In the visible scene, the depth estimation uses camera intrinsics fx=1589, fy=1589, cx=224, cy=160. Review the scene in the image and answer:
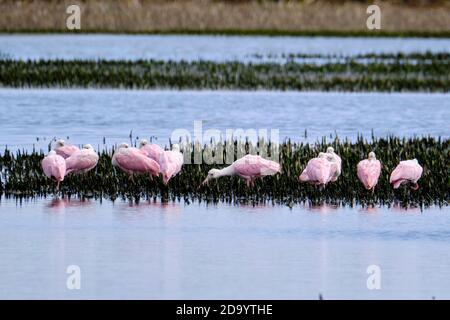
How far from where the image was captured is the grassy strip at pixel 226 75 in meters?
35.3

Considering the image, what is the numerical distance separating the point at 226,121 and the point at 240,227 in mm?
13395

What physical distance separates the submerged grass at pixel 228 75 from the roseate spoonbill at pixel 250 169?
708 inches

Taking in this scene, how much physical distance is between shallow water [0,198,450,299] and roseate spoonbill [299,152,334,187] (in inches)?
13.6

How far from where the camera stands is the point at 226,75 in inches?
1459

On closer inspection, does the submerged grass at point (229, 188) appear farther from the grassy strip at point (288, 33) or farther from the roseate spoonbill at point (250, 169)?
the grassy strip at point (288, 33)

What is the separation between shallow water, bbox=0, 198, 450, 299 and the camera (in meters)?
12.2

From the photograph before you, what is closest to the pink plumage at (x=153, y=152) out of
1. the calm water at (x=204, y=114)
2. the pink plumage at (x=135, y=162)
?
the pink plumage at (x=135, y=162)

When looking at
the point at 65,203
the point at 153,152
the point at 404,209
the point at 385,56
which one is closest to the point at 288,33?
the point at 385,56

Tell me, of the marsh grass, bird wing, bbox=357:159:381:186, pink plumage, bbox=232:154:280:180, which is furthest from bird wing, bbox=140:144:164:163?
the marsh grass

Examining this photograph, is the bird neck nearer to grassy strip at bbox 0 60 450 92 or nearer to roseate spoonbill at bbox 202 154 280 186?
roseate spoonbill at bbox 202 154 280 186

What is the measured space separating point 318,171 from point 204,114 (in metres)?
13.1

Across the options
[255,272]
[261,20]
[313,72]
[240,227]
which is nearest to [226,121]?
[313,72]

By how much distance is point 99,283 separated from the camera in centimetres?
1234

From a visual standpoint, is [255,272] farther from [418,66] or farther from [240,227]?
[418,66]
